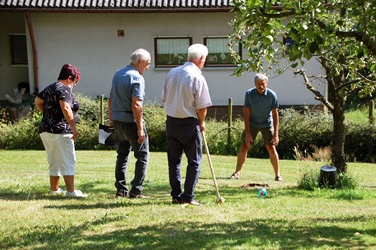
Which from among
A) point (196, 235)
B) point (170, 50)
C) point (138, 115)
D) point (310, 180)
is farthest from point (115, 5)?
point (196, 235)

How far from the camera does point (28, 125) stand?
18.5 m

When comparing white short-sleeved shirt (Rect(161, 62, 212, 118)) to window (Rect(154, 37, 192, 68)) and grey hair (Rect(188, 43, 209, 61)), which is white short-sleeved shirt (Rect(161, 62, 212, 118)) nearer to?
grey hair (Rect(188, 43, 209, 61))

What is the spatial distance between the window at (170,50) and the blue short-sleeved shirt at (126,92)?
13.8 metres

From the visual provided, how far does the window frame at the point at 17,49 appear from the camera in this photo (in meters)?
23.8

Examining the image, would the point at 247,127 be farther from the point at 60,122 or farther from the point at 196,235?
the point at 196,235

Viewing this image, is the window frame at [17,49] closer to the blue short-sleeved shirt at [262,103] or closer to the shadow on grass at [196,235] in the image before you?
the blue short-sleeved shirt at [262,103]

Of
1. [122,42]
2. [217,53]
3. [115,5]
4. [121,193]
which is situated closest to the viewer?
[121,193]

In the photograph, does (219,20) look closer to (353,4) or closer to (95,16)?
(95,16)

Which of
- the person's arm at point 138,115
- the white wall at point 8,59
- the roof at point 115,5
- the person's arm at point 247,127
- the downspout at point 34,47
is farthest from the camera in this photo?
the white wall at point 8,59

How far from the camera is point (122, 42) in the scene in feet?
72.3

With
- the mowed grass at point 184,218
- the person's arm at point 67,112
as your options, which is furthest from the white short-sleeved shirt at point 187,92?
the person's arm at point 67,112

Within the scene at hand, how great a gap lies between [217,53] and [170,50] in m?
1.64

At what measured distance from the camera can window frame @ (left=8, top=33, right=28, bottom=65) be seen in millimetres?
23812

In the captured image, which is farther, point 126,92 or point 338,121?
point 338,121
